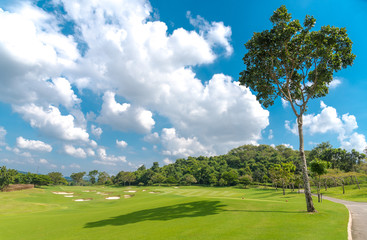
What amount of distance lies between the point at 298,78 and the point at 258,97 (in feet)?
19.0

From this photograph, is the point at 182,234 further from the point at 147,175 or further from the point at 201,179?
the point at 147,175

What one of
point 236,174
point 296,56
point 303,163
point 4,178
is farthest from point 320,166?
point 4,178

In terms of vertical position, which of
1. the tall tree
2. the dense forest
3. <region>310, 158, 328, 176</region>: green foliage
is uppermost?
the tall tree

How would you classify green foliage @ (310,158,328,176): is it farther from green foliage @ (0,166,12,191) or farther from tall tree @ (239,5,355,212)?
green foliage @ (0,166,12,191)

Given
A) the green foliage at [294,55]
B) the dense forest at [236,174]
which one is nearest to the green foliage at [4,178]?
the dense forest at [236,174]

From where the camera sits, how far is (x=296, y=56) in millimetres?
24266

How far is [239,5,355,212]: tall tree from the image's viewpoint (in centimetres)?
2175

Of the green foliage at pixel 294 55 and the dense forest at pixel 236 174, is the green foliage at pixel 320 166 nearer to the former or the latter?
the green foliage at pixel 294 55

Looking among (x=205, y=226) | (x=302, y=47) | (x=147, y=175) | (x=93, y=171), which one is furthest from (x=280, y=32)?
(x=93, y=171)

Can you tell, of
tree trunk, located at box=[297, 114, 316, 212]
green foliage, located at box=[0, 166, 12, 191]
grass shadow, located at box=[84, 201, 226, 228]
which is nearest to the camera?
tree trunk, located at box=[297, 114, 316, 212]

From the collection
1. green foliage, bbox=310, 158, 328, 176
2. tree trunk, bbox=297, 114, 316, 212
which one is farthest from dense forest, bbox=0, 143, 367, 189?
tree trunk, bbox=297, 114, 316, 212

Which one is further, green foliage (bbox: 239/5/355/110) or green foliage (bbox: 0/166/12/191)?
green foliage (bbox: 0/166/12/191)

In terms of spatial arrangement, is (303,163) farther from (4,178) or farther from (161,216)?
(4,178)

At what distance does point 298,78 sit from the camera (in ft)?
88.3
